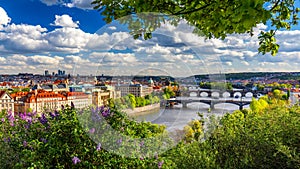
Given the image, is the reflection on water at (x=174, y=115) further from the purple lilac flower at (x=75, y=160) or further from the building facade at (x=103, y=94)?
the purple lilac flower at (x=75, y=160)

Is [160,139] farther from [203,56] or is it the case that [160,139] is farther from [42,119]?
[42,119]

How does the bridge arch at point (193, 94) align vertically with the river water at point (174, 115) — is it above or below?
above

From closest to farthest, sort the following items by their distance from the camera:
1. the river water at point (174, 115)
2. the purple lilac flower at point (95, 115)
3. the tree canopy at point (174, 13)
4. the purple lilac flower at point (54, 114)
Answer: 1. the tree canopy at point (174, 13)
2. the river water at point (174, 115)
3. the purple lilac flower at point (95, 115)
4. the purple lilac flower at point (54, 114)

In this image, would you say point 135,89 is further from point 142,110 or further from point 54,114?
point 54,114

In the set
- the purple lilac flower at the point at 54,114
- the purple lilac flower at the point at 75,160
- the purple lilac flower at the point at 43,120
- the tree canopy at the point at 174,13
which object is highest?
the tree canopy at the point at 174,13

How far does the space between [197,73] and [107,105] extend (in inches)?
23.7

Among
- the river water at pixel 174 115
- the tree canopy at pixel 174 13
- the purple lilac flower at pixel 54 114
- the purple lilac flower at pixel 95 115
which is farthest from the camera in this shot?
the purple lilac flower at pixel 54 114

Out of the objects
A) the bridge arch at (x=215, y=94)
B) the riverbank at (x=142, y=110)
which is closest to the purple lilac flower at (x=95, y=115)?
the riverbank at (x=142, y=110)

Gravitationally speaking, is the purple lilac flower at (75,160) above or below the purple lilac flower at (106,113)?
below

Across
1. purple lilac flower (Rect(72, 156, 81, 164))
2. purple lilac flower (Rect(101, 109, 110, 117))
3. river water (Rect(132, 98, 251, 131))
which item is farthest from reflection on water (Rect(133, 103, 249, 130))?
purple lilac flower (Rect(72, 156, 81, 164))

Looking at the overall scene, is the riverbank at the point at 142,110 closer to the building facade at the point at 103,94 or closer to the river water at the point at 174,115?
the river water at the point at 174,115

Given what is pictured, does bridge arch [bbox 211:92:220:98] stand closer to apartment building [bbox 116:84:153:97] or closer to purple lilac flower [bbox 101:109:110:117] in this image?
apartment building [bbox 116:84:153:97]

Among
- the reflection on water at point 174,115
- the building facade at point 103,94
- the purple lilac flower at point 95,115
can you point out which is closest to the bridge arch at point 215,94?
the reflection on water at point 174,115

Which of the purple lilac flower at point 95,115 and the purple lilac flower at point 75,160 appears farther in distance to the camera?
the purple lilac flower at point 95,115
